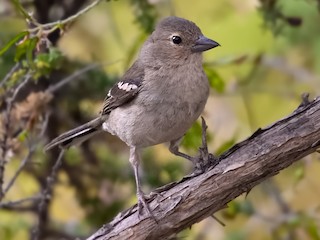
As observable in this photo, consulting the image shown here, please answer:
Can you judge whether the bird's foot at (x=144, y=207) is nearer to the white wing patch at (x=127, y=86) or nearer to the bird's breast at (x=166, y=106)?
the bird's breast at (x=166, y=106)

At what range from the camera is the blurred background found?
401cm

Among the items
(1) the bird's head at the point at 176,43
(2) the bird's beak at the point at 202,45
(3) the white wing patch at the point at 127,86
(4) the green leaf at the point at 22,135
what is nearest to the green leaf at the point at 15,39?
(4) the green leaf at the point at 22,135

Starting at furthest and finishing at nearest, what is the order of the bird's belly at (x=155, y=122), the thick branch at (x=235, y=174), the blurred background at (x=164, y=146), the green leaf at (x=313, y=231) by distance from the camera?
the blurred background at (x=164, y=146) → the green leaf at (x=313, y=231) → the bird's belly at (x=155, y=122) → the thick branch at (x=235, y=174)

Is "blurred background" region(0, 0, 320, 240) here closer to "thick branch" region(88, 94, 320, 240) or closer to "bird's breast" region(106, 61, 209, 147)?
"bird's breast" region(106, 61, 209, 147)

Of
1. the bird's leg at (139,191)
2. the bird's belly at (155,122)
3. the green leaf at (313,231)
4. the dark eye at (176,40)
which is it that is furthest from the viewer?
the green leaf at (313,231)

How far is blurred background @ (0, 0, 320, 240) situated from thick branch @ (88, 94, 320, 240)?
913 mm

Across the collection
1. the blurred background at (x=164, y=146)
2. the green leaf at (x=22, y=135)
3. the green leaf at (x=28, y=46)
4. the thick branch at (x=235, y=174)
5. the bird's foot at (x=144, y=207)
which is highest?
the blurred background at (x=164, y=146)

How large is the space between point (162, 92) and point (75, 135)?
0.63 m

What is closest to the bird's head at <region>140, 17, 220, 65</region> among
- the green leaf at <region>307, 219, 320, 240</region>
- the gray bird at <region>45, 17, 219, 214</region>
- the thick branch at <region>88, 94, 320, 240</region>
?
the gray bird at <region>45, 17, 219, 214</region>

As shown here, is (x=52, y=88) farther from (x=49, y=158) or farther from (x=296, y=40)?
(x=296, y=40)

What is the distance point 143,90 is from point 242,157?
2.28ft

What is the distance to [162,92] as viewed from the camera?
3277 millimetres

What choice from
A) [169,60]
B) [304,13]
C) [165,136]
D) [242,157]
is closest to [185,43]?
[169,60]

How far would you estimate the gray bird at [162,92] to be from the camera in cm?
326
